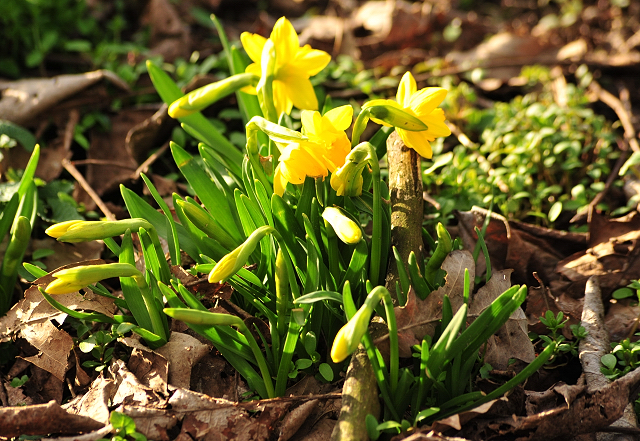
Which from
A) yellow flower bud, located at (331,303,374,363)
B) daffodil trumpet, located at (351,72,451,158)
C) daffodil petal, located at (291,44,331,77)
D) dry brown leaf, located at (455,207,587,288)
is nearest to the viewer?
yellow flower bud, located at (331,303,374,363)

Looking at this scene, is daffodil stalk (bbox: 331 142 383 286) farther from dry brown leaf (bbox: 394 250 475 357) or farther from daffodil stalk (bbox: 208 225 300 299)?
daffodil stalk (bbox: 208 225 300 299)

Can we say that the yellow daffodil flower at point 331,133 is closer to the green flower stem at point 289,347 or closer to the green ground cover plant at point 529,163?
the green flower stem at point 289,347

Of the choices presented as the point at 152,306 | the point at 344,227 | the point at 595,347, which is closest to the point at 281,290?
the point at 344,227

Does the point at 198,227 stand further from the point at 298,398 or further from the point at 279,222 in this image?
the point at 298,398

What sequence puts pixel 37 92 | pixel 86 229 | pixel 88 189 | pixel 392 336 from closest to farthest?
pixel 392 336 < pixel 86 229 < pixel 88 189 < pixel 37 92

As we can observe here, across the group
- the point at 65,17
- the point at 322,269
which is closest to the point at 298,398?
the point at 322,269

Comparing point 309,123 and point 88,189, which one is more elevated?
point 309,123

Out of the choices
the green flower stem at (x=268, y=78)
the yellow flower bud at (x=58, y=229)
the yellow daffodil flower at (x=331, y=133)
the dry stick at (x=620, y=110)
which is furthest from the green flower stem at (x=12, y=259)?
the dry stick at (x=620, y=110)

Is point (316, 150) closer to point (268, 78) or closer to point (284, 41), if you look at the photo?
point (268, 78)

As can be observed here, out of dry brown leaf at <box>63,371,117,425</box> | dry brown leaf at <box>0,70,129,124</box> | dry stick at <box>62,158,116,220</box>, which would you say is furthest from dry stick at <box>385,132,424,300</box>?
dry brown leaf at <box>0,70,129,124</box>
